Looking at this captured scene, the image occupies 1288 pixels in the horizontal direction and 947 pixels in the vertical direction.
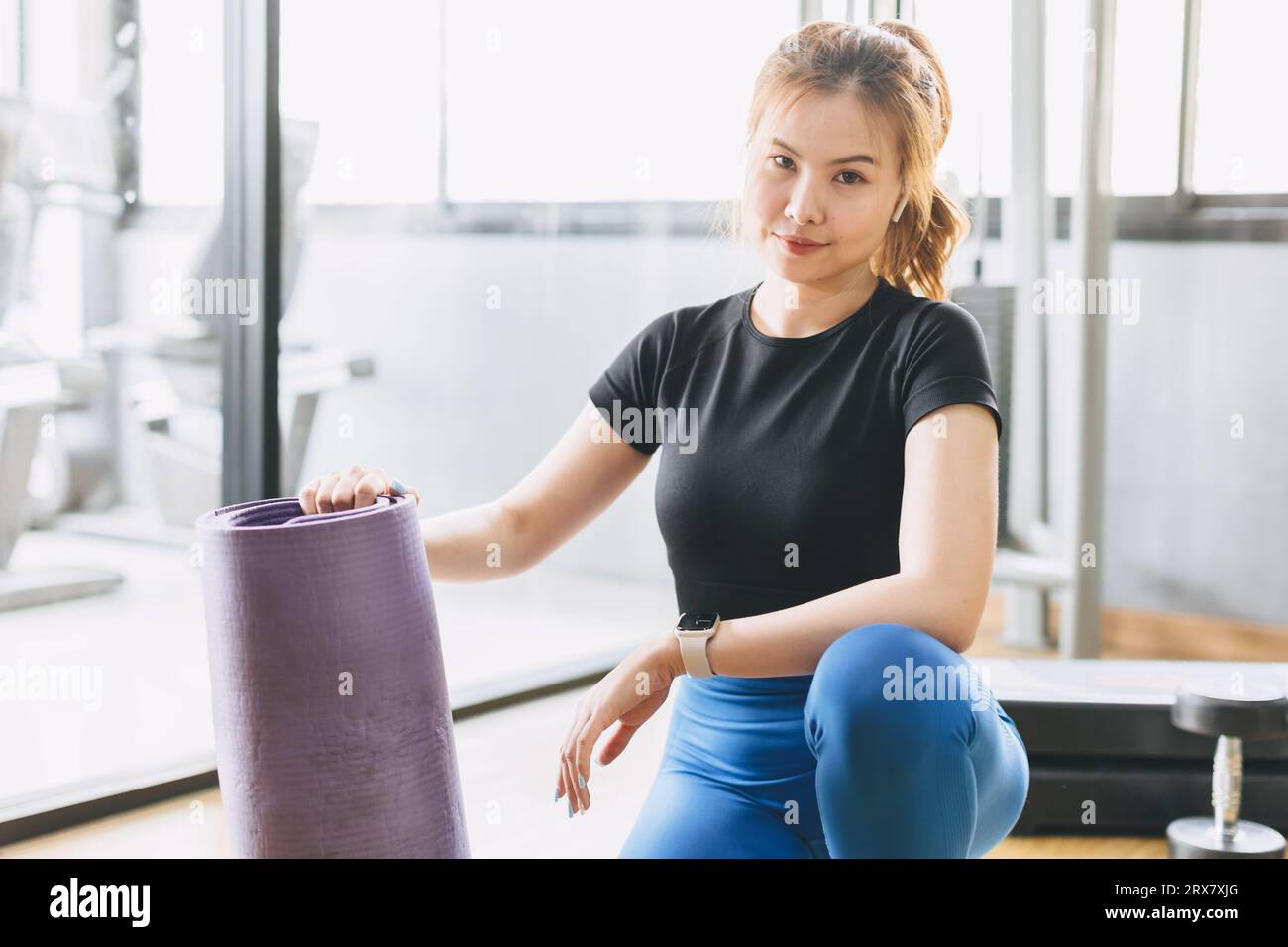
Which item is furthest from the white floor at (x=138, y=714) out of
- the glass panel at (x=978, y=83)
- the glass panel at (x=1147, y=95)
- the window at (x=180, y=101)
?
the glass panel at (x=1147, y=95)

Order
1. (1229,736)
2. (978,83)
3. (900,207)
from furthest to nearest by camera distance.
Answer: (978,83) < (1229,736) < (900,207)

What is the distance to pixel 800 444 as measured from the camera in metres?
1.25

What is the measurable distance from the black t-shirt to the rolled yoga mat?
28 centimetres

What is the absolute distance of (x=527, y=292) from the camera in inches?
108

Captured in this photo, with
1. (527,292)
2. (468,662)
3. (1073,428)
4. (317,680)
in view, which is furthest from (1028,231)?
(317,680)

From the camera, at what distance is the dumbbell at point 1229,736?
1.79 meters

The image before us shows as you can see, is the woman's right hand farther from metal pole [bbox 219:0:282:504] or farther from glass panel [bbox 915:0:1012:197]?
glass panel [bbox 915:0:1012:197]

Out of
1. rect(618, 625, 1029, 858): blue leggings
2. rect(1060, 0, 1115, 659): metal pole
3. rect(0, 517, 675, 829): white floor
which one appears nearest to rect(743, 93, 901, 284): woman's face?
rect(618, 625, 1029, 858): blue leggings

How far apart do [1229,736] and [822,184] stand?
3.36ft

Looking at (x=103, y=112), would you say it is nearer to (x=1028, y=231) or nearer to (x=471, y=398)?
(x=471, y=398)

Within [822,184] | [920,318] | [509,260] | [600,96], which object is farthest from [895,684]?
[600,96]

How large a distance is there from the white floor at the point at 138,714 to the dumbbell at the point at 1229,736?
0.81 m

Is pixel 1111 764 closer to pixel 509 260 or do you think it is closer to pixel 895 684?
pixel 895 684

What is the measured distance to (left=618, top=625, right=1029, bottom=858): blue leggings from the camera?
1.07m
